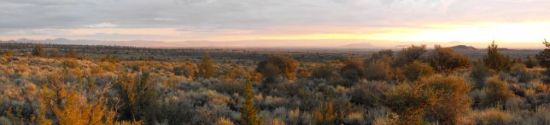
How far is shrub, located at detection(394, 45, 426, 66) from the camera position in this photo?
94.3ft

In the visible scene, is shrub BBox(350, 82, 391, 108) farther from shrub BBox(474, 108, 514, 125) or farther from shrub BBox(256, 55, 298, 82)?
shrub BBox(256, 55, 298, 82)

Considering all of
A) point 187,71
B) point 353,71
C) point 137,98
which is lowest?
point 187,71

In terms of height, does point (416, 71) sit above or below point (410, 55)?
below

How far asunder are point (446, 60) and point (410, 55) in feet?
9.88

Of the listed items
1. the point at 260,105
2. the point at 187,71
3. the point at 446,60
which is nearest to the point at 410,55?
the point at 446,60

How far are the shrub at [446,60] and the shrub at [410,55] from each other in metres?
1.80

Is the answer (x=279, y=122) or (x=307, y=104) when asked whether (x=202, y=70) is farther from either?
(x=279, y=122)

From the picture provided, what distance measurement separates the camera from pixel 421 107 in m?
9.20

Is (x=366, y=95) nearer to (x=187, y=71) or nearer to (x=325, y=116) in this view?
(x=325, y=116)

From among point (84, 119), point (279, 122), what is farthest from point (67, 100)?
point (279, 122)

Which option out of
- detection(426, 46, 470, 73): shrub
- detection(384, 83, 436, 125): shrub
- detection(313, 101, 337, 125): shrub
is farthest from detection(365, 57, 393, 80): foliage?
detection(384, 83, 436, 125): shrub

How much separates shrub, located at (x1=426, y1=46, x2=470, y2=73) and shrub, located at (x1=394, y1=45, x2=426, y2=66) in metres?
1.80

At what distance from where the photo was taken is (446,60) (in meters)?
26.3

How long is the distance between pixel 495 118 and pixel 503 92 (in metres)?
4.97
